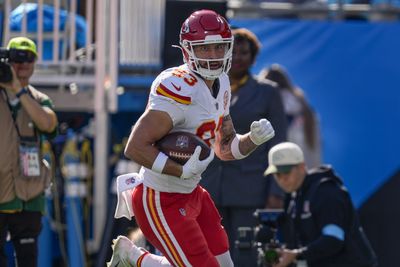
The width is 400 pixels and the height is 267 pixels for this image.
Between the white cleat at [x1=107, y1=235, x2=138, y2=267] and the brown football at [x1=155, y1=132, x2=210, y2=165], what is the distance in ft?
2.32

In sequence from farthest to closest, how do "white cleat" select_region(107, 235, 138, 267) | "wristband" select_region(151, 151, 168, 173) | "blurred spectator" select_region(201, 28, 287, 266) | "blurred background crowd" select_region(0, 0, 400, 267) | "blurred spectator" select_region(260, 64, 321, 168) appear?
"blurred spectator" select_region(260, 64, 321, 168) → "blurred background crowd" select_region(0, 0, 400, 267) → "blurred spectator" select_region(201, 28, 287, 266) → "white cleat" select_region(107, 235, 138, 267) → "wristband" select_region(151, 151, 168, 173)

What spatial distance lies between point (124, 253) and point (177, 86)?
1058 mm

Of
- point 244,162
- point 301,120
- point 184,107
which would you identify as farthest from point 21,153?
point 301,120

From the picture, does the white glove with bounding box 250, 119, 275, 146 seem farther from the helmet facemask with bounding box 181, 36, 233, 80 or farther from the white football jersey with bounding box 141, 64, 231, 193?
the helmet facemask with bounding box 181, 36, 233, 80

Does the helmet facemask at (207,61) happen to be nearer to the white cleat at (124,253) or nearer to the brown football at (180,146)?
the brown football at (180,146)

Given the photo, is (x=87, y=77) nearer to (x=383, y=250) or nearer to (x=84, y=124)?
(x=84, y=124)

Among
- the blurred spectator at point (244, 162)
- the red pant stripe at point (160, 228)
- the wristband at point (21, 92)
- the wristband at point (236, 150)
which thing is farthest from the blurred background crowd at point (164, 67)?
the red pant stripe at point (160, 228)

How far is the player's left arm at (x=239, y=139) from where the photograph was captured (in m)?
6.03

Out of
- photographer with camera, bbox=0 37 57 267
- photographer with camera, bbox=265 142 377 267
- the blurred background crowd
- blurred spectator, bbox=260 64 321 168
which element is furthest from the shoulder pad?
blurred spectator, bbox=260 64 321 168

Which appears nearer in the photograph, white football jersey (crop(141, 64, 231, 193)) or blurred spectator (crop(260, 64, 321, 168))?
white football jersey (crop(141, 64, 231, 193))

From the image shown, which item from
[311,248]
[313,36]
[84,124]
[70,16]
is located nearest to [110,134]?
[84,124]

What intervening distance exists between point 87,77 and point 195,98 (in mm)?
3825

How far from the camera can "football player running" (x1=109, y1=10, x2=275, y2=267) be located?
576cm

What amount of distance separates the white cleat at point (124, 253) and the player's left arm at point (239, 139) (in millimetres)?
747
